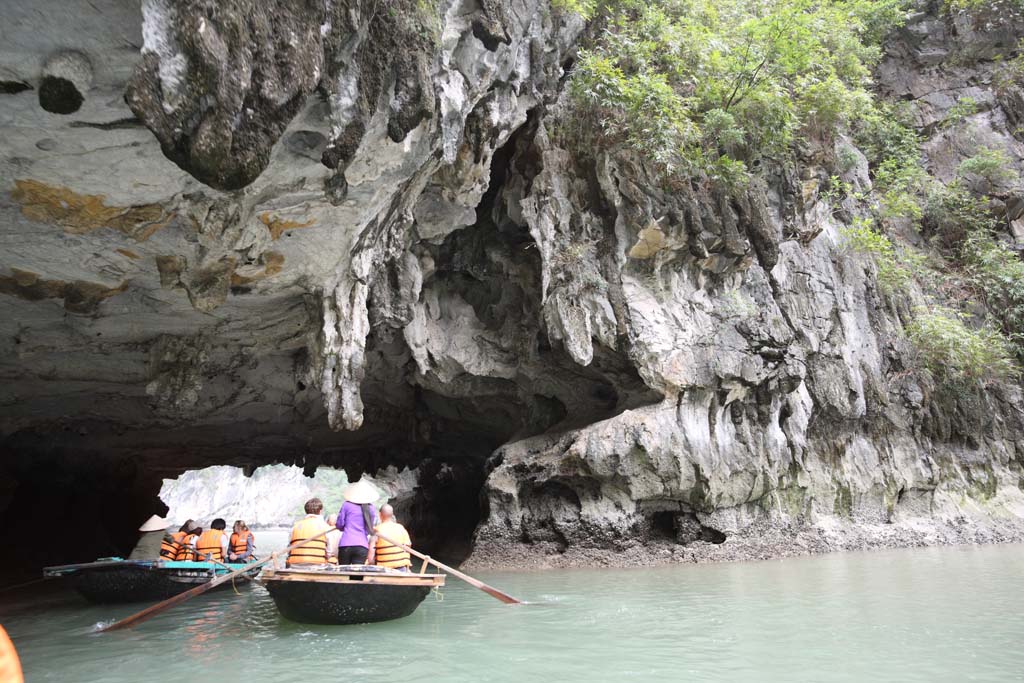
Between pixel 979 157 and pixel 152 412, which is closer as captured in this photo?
pixel 152 412

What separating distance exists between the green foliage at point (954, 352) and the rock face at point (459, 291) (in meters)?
0.46

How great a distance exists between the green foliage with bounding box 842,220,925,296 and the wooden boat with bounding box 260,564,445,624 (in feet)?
38.4

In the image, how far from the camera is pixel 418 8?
19.0 feet

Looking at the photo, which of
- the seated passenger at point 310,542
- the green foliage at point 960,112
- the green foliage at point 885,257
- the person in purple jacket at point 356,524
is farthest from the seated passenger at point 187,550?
the green foliage at point 960,112

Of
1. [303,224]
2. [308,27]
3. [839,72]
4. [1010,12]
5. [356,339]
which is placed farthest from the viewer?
[1010,12]

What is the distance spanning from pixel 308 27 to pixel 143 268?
464 centimetres

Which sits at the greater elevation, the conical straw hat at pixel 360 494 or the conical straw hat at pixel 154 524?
the conical straw hat at pixel 360 494

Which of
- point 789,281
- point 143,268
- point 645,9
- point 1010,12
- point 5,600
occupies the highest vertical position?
point 1010,12

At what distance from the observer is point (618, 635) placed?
614 cm

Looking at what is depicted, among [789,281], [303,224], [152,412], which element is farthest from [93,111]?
[789,281]

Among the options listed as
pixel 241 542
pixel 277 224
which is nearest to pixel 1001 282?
pixel 277 224

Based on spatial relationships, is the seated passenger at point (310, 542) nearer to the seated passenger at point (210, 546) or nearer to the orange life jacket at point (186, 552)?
the seated passenger at point (210, 546)

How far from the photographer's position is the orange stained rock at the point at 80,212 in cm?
607

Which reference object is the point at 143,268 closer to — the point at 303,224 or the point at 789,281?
the point at 303,224
